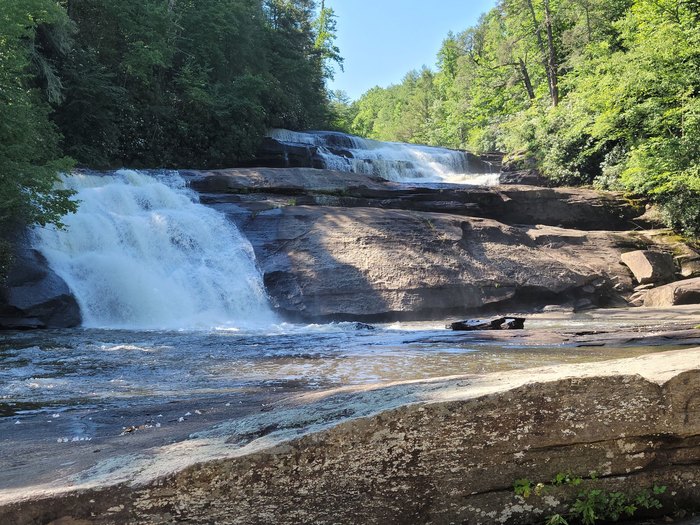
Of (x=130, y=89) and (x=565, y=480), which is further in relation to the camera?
(x=130, y=89)

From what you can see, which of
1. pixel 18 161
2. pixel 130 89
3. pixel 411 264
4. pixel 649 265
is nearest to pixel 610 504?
pixel 411 264

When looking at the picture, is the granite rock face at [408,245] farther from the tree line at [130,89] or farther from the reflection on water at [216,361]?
the tree line at [130,89]

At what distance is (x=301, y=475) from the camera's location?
7.93 ft

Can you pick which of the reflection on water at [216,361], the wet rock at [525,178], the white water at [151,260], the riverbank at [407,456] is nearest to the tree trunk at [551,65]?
the wet rock at [525,178]

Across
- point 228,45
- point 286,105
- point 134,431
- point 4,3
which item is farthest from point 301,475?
point 228,45

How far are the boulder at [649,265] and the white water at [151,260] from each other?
10861 millimetres

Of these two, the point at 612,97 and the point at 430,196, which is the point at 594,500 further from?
the point at 612,97

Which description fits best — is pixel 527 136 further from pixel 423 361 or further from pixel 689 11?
pixel 423 361

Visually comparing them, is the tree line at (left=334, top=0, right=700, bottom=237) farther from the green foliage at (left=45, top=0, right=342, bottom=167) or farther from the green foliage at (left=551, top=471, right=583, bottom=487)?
the green foliage at (left=551, top=471, right=583, bottom=487)

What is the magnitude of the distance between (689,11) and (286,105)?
17641mm

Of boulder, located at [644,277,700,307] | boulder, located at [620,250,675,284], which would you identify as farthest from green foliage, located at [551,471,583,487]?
boulder, located at [620,250,675,284]

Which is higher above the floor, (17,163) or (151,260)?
(17,163)

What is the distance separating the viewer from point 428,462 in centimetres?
248

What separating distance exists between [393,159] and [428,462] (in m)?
25.6
